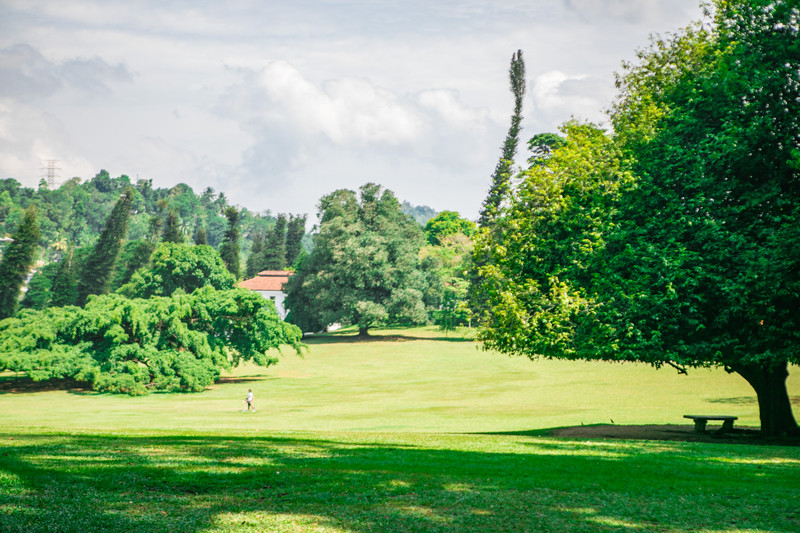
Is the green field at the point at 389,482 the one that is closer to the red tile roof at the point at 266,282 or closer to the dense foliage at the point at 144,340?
the dense foliage at the point at 144,340

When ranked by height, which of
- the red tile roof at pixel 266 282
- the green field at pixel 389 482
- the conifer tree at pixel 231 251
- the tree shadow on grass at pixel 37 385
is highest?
the conifer tree at pixel 231 251

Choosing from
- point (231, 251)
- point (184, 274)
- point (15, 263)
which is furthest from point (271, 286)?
point (15, 263)

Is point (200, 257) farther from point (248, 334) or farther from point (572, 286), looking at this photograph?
point (572, 286)

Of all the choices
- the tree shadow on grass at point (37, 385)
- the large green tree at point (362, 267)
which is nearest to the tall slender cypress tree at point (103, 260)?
the large green tree at point (362, 267)

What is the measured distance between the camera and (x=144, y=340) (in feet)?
157

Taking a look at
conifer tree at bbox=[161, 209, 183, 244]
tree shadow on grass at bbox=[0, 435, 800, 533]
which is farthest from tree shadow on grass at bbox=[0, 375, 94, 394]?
conifer tree at bbox=[161, 209, 183, 244]

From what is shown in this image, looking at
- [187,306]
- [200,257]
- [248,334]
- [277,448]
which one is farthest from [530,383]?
[200,257]

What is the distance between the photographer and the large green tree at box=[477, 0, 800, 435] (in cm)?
1931

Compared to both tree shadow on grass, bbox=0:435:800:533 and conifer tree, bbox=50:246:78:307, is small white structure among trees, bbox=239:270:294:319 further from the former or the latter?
tree shadow on grass, bbox=0:435:800:533

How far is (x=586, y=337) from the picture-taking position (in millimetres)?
20922

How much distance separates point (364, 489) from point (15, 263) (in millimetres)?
87200

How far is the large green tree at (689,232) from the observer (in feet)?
63.4

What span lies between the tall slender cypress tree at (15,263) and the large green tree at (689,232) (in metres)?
77.7

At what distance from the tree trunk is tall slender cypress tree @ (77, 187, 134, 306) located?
8865cm
